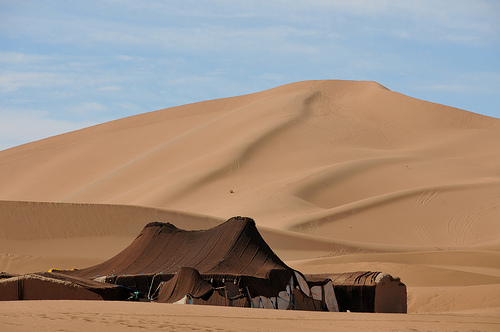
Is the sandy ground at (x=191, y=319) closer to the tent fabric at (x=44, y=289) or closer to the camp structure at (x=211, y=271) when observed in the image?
Result: the camp structure at (x=211, y=271)

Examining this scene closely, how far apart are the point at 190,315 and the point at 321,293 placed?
6.49 metres

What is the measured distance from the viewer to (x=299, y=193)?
5094 cm

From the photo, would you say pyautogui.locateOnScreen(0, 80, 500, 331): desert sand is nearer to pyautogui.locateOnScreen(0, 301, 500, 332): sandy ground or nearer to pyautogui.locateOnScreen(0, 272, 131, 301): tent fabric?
pyautogui.locateOnScreen(0, 301, 500, 332): sandy ground

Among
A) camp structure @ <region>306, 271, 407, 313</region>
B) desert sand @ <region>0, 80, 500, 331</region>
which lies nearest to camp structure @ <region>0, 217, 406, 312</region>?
camp structure @ <region>306, 271, 407, 313</region>

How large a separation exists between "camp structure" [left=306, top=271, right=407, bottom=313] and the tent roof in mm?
1533

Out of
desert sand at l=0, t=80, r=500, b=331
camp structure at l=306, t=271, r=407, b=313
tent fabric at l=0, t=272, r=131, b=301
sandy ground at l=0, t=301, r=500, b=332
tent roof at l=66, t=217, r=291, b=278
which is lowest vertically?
sandy ground at l=0, t=301, r=500, b=332

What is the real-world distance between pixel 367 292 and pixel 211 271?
427cm

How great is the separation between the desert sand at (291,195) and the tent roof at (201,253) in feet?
10.6

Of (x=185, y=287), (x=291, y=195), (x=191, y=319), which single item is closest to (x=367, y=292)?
(x=185, y=287)

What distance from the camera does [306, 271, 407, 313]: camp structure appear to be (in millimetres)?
19625

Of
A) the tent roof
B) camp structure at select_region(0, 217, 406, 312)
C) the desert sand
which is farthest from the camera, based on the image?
the tent roof

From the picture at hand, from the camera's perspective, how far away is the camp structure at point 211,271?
17812mm

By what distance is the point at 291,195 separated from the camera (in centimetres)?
5044

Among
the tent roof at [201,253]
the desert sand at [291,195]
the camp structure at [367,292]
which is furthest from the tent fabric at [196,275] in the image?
the desert sand at [291,195]
